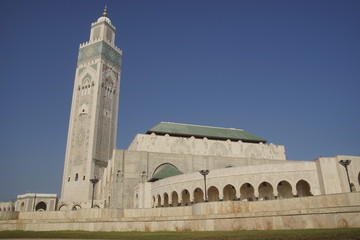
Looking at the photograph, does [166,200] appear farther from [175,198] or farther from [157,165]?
[157,165]

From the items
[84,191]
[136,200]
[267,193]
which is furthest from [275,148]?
[84,191]

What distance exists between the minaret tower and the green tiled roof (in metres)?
10.5

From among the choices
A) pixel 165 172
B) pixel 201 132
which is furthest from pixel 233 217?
pixel 201 132

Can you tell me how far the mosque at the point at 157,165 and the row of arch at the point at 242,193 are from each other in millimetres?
84

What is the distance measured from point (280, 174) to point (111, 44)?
40585mm

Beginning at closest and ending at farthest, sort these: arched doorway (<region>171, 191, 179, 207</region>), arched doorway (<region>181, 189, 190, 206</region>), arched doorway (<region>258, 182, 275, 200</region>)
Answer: arched doorway (<region>258, 182, 275, 200</region>) < arched doorway (<region>181, 189, 190, 206</region>) < arched doorway (<region>171, 191, 179, 207</region>)

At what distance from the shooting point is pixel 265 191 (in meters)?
25.9

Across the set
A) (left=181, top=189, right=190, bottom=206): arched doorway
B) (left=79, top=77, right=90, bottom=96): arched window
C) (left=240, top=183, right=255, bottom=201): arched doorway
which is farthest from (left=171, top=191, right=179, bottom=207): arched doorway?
(left=79, top=77, right=90, bottom=96): arched window

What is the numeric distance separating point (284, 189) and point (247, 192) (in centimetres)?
317

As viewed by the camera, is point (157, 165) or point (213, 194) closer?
point (213, 194)

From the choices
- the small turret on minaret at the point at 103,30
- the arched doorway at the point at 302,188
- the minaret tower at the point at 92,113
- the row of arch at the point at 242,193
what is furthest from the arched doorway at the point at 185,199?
the small turret on minaret at the point at 103,30

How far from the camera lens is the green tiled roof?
40.6 m

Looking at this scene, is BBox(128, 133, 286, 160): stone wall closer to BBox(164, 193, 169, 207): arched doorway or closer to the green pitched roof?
the green pitched roof

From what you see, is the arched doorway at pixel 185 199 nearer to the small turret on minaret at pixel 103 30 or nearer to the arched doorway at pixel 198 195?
the arched doorway at pixel 198 195
